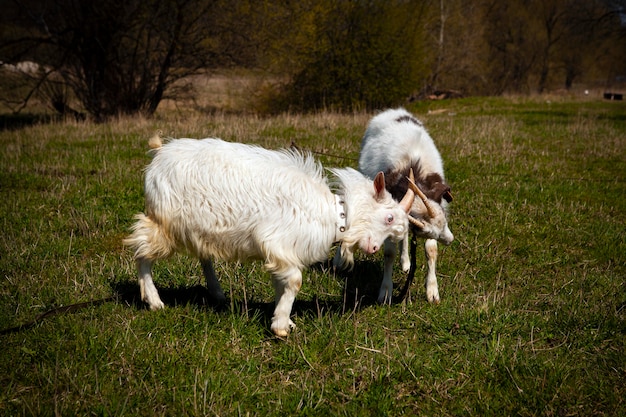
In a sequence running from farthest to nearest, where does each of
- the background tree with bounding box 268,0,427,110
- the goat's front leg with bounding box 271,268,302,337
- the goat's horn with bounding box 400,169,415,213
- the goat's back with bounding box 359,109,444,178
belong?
the background tree with bounding box 268,0,427,110
the goat's back with bounding box 359,109,444,178
the goat's horn with bounding box 400,169,415,213
the goat's front leg with bounding box 271,268,302,337

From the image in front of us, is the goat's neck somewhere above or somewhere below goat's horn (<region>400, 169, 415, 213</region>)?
below

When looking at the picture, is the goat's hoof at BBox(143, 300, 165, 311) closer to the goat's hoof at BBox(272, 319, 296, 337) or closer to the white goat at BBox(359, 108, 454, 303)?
the goat's hoof at BBox(272, 319, 296, 337)

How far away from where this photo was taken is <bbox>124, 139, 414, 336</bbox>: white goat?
12.4 ft

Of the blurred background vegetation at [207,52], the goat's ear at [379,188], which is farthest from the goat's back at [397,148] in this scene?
the blurred background vegetation at [207,52]

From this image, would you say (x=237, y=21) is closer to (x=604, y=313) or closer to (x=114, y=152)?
(x=114, y=152)

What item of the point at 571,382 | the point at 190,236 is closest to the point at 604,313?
the point at 571,382

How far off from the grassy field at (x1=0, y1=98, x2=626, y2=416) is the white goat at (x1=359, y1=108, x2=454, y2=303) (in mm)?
283

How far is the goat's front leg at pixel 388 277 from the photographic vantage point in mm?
4832

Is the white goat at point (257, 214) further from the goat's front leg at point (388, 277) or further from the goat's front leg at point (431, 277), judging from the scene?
the goat's front leg at point (431, 277)

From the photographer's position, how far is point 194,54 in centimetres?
1852

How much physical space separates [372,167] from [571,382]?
297cm

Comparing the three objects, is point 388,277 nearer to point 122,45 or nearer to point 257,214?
point 257,214

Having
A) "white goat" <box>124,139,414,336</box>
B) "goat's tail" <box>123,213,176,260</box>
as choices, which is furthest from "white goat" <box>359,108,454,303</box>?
"goat's tail" <box>123,213,176,260</box>

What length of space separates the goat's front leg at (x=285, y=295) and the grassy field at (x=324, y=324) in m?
0.13
